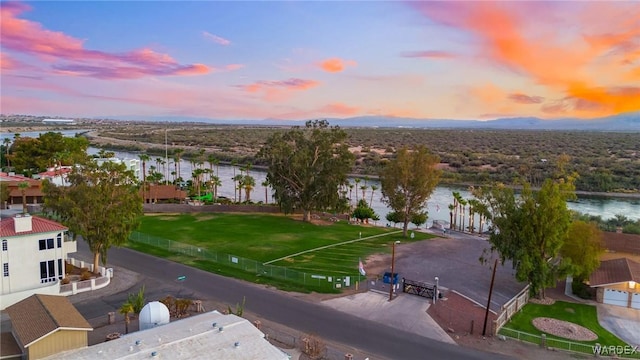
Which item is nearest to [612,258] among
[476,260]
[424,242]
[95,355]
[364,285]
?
[476,260]

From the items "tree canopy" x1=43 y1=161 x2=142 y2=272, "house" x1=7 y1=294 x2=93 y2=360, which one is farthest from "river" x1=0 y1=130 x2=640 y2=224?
"house" x1=7 y1=294 x2=93 y2=360

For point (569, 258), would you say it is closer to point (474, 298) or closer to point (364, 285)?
point (474, 298)

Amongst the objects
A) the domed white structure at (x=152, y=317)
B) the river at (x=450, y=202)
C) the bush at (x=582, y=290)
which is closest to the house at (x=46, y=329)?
the domed white structure at (x=152, y=317)

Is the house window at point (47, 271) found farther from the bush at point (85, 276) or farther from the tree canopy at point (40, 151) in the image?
the tree canopy at point (40, 151)

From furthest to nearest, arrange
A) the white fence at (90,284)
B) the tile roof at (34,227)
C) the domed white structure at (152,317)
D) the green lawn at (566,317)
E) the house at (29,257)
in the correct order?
the white fence at (90,284)
the tile roof at (34,227)
the house at (29,257)
the green lawn at (566,317)
the domed white structure at (152,317)

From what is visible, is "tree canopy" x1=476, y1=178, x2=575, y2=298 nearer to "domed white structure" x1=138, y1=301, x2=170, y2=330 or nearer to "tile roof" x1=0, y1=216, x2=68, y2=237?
"domed white structure" x1=138, y1=301, x2=170, y2=330

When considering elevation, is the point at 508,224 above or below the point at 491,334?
above
